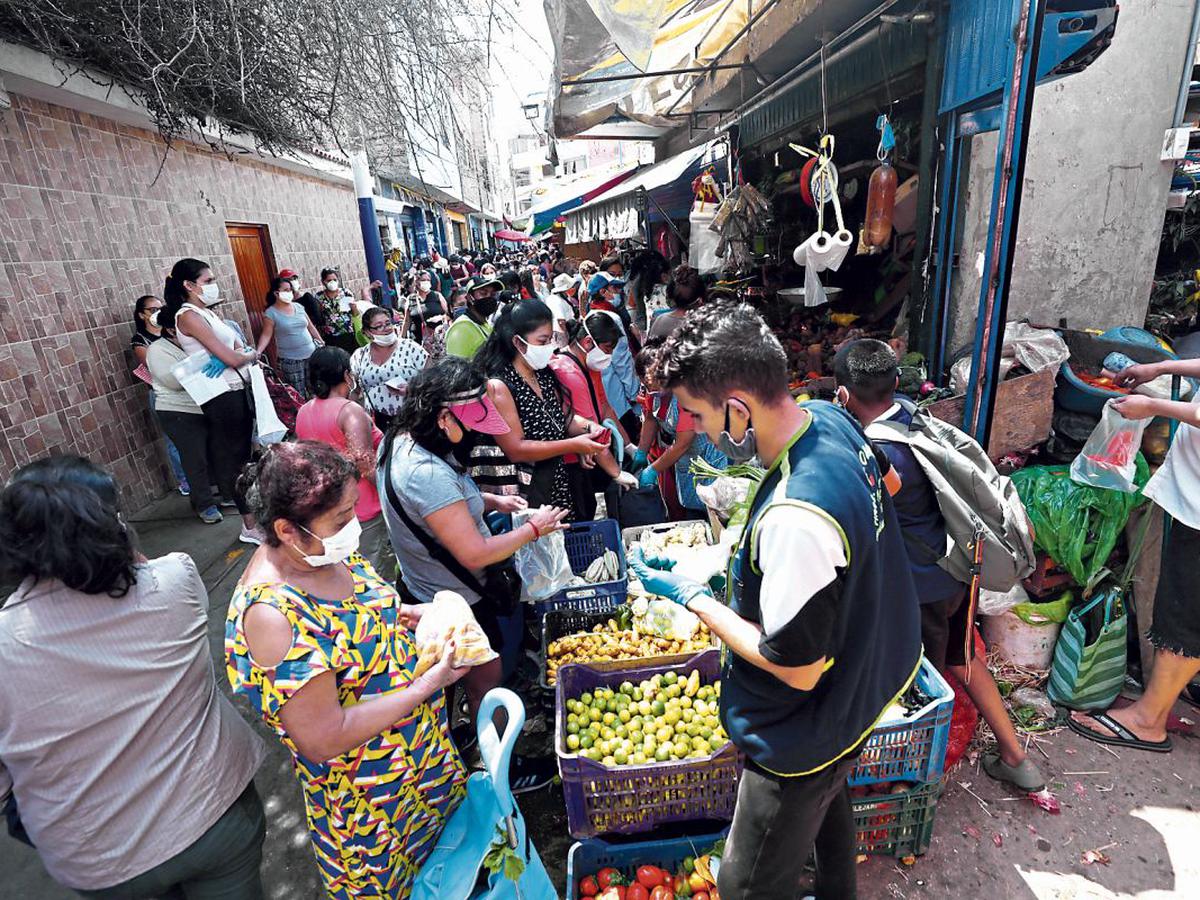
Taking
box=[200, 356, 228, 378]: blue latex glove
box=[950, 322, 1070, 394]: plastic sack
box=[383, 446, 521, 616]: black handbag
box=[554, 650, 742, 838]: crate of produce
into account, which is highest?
box=[200, 356, 228, 378]: blue latex glove

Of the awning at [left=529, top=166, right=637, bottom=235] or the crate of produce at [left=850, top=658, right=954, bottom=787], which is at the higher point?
the awning at [left=529, top=166, right=637, bottom=235]

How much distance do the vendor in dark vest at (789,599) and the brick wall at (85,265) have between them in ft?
17.7

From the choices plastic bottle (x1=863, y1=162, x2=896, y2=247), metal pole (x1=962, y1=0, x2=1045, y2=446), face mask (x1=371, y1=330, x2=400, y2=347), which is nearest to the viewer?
metal pole (x1=962, y1=0, x2=1045, y2=446)

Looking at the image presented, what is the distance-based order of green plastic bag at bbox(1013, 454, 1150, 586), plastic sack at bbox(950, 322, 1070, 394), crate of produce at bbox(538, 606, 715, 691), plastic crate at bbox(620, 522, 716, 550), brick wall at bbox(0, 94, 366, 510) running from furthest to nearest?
brick wall at bbox(0, 94, 366, 510) → plastic crate at bbox(620, 522, 716, 550) → plastic sack at bbox(950, 322, 1070, 394) → green plastic bag at bbox(1013, 454, 1150, 586) → crate of produce at bbox(538, 606, 715, 691)

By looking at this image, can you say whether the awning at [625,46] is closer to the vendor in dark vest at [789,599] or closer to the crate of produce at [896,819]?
the vendor in dark vest at [789,599]

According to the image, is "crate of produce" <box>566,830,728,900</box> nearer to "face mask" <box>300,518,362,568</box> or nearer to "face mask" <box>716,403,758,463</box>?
"face mask" <box>300,518,362,568</box>

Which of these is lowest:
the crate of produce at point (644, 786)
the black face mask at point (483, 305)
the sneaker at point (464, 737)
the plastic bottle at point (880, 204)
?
the sneaker at point (464, 737)

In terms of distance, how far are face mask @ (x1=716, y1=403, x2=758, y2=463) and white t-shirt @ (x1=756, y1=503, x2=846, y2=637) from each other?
242 mm

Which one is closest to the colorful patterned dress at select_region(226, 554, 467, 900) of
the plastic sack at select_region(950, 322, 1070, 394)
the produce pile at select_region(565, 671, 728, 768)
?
the produce pile at select_region(565, 671, 728, 768)

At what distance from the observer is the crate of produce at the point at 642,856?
2.25m

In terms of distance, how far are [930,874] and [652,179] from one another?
8171 millimetres

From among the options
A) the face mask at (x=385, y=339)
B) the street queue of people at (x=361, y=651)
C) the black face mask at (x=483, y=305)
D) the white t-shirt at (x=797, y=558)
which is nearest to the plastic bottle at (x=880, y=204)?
the street queue of people at (x=361, y=651)

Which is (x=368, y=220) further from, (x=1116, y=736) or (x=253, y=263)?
(x=1116, y=736)

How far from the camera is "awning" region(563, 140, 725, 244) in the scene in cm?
816
